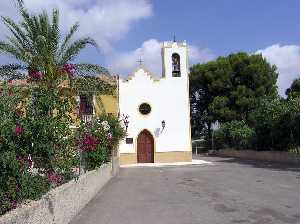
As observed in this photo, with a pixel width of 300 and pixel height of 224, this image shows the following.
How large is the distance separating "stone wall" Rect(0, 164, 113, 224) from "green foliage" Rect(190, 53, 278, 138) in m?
46.5

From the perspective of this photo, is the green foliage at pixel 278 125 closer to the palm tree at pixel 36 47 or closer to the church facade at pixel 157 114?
the church facade at pixel 157 114

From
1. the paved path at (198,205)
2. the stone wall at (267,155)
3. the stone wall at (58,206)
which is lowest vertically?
the paved path at (198,205)

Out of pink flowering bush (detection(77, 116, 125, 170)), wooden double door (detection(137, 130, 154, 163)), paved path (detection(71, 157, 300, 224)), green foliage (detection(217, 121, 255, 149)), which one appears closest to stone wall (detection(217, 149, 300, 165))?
green foliage (detection(217, 121, 255, 149))

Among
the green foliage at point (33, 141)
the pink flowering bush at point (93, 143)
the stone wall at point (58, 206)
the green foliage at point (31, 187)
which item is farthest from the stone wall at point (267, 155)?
the green foliage at point (31, 187)

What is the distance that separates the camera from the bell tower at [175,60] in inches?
1770

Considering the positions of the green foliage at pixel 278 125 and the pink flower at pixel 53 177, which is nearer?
the pink flower at pixel 53 177

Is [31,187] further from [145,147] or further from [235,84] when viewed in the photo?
[235,84]

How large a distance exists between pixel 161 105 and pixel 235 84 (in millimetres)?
21048

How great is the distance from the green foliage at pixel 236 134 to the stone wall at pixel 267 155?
3.01 ft

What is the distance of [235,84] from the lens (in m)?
63.4

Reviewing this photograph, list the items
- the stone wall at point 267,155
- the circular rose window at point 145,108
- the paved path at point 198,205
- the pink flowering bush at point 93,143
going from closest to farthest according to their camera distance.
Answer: the paved path at point 198,205, the pink flowering bush at point 93,143, the stone wall at point 267,155, the circular rose window at point 145,108

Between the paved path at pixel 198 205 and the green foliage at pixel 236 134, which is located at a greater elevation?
the green foliage at pixel 236 134

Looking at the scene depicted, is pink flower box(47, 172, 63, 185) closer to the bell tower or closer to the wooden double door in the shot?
the wooden double door

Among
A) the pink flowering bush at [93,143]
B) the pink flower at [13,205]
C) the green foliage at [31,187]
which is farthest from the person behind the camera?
the pink flowering bush at [93,143]
